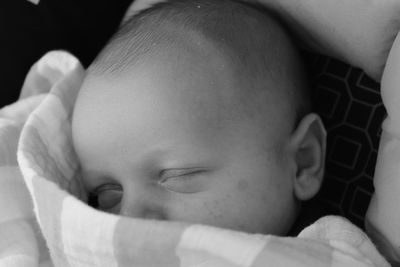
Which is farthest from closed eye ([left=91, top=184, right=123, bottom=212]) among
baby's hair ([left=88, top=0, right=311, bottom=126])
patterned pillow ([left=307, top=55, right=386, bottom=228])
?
patterned pillow ([left=307, top=55, right=386, bottom=228])

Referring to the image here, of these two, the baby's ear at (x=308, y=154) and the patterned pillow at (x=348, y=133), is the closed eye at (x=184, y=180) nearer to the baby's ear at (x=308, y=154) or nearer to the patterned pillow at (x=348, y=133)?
the baby's ear at (x=308, y=154)

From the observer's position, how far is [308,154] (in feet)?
3.35

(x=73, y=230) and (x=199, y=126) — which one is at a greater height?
(x=199, y=126)

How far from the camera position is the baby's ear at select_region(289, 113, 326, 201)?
100 centimetres

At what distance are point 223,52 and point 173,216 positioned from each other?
244mm

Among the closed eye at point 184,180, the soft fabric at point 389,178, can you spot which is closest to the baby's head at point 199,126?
the closed eye at point 184,180

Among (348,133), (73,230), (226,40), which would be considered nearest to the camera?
(73,230)

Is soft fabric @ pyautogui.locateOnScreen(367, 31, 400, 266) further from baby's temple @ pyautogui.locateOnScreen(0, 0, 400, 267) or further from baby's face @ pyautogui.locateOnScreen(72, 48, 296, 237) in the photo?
baby's face @ pyautogui.locateOnScreen(72, 48, 296, 237)

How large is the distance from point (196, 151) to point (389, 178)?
0.84ft

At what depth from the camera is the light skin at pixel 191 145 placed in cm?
91

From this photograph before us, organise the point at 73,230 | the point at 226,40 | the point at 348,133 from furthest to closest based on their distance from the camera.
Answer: the point at 348,133 < the point at 226,40 < the point at 73,230

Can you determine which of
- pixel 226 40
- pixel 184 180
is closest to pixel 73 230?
pixel 184 180

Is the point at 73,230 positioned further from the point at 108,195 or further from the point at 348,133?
the point at 348,133

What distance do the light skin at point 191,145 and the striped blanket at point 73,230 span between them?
81mm
